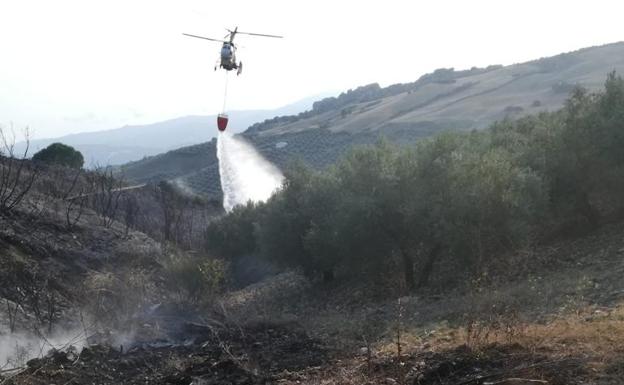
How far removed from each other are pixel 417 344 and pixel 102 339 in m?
8.59

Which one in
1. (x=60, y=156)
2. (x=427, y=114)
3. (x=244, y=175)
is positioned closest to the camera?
(x=60, y=156)

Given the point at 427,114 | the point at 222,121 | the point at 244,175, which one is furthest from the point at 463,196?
Result: the point at 427,114

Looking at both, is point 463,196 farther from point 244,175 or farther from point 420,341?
point 244,175

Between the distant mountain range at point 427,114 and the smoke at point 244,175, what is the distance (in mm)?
1795

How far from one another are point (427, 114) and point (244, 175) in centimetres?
4495

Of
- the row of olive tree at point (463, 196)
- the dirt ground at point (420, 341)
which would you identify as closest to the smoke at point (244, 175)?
the row of olive tree at point (463, 196)

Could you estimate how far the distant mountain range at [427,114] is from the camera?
95.0m

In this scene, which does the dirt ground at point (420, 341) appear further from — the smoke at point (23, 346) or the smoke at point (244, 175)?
the smoke at point (244, 175)

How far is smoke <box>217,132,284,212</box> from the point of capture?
68.9 metres

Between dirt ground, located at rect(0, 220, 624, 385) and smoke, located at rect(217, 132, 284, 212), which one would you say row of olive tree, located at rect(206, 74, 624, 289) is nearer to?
dirt ground, located at rect(0, 220, 624, 385)

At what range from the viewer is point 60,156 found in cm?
5872

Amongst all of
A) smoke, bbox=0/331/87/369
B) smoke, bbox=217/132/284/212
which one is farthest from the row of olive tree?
smoke, bbox=217/132/284/212

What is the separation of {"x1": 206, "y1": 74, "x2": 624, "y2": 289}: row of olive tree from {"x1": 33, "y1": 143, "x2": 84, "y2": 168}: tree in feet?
130

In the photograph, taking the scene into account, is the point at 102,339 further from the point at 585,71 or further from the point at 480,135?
the point at 585,71
